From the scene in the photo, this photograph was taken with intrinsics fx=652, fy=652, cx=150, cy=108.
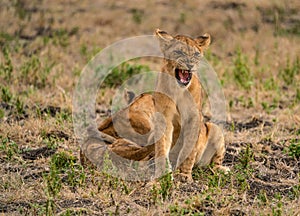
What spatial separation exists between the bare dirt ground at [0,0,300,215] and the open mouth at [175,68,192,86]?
922 mm

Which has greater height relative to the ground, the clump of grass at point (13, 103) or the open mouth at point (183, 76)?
the open mouth at point (183, 76)

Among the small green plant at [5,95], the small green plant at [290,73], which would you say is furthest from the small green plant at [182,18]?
the small green plant at [5,95]

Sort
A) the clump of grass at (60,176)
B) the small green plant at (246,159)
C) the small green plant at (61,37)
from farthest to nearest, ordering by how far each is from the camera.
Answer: the small green plant at (61,37)
the small green plant at (246,159)
the clump of grass at (60,176)

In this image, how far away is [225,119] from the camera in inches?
335

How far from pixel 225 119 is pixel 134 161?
2620 millimetres

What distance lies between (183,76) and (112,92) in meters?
3.61

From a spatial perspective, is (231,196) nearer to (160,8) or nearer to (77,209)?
(77,209)

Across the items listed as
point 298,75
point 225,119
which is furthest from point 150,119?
point 298,75

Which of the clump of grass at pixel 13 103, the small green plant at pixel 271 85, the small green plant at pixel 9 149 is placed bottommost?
the small green plant at pixel 9 149

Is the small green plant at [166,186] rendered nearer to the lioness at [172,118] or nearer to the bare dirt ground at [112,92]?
the bare dirt ground at [112,92]

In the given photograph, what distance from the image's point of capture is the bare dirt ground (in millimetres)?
5562

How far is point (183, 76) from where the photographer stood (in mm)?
6098

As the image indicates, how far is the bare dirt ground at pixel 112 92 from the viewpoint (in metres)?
5.56

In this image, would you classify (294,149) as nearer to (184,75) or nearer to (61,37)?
(184,75)
